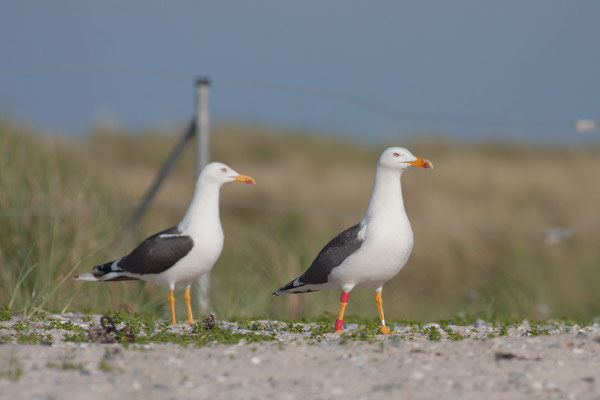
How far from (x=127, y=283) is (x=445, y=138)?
842 inches

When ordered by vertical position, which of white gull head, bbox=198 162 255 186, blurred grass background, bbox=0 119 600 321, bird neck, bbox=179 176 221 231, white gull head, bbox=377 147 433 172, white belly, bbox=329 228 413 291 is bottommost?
blurred grass background, bbox=0 119 600 321

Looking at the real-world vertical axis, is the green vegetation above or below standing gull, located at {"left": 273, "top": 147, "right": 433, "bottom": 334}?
below

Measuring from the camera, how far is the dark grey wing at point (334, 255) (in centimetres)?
678

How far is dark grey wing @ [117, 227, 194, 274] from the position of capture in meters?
7.71

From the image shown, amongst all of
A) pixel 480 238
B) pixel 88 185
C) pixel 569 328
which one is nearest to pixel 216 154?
→ pixel 480 238

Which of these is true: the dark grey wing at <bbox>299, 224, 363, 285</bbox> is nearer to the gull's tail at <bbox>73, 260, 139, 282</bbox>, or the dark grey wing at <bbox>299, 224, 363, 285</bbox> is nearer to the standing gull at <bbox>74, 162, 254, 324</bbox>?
the standing gull at <bbox>74, 162, 254, 324</bbox>

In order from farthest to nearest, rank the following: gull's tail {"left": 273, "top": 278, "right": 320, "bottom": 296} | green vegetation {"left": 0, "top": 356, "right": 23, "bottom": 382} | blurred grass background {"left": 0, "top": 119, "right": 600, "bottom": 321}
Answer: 1. blurred grass background {"left": 0, "top": 119, "right": 600, "bottom": 321}
2. gull's tail {"left": 273, "top": 278, "right": 320, "bottom": 296}
3. green vegetation {"left": 0, "top": 356, "right": 23, "bottom": 382}

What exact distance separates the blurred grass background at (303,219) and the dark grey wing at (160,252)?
796 mm

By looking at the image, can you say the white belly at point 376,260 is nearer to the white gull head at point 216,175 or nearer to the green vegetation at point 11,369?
the white gull head at point 216,175

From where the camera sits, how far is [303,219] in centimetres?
1911

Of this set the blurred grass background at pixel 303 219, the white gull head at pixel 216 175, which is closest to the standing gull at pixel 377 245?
the white gull head at pixel 216 175

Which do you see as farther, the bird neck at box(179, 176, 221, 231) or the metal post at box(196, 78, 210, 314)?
the metal post at box(196, 78, 210, 314)

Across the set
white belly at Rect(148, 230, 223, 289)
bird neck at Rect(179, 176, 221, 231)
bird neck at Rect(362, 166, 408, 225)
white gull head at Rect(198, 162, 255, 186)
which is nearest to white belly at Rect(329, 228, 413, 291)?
bird neck at Rect(362, 166, 408, 225)

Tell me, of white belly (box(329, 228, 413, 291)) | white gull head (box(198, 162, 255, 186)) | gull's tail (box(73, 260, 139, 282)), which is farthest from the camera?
gull's tail (box(73, 260, 139, 282))
